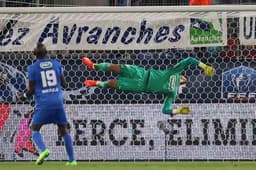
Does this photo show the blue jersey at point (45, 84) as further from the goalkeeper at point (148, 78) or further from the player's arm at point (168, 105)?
the player's arm at point (168, 105)

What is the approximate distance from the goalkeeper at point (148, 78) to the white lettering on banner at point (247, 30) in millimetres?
686

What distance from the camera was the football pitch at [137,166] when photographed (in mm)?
11305

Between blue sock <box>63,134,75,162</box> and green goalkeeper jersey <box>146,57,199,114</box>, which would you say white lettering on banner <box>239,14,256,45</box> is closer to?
green goalkeeper jersey <box>146,57,199,114</box>

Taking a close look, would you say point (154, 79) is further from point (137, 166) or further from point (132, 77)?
point (137, 166)

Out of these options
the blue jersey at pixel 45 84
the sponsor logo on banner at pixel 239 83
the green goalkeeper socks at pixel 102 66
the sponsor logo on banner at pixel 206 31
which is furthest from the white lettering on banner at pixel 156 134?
the blue jersey at pixel 45 84

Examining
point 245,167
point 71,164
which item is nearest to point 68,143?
point 71,164

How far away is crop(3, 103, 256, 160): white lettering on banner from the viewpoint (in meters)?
12.3

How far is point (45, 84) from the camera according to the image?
10.9 meters

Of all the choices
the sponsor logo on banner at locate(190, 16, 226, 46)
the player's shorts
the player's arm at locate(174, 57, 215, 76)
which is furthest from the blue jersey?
the sponsor logo on banner at locate(190, 16, 226, 46)

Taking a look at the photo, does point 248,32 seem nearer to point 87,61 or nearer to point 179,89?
point 179,89

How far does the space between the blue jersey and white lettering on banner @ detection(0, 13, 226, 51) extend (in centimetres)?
164

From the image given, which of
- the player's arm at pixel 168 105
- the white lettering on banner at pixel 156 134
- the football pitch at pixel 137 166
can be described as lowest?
the football pitch at pixel 137 166

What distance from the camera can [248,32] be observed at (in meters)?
12.3

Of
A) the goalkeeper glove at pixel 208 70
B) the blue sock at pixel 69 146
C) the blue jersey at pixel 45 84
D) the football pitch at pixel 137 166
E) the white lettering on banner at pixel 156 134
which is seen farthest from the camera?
the goalkeeper glove at pixel 208 70
